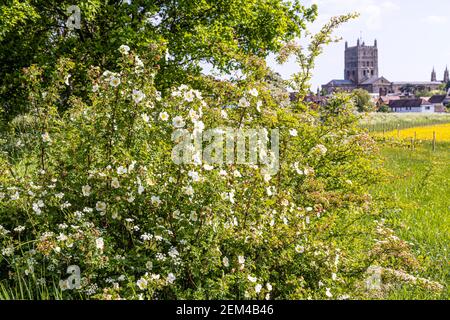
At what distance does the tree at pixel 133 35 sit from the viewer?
1479cm

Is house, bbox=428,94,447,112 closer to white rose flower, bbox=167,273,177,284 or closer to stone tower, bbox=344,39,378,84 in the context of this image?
stone tower, bbox=344,39,378,84

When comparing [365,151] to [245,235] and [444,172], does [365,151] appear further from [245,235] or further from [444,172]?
[444,172]

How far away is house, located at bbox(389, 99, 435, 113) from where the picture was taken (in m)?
117

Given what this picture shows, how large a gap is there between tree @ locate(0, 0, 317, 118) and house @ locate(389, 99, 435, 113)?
107 meters

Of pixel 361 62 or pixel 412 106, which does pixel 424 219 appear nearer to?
pixel 412 106

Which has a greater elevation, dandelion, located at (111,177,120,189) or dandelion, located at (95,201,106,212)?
dandelion, located at (111,177,120,189)

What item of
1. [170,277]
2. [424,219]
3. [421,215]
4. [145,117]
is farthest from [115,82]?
[421,215]

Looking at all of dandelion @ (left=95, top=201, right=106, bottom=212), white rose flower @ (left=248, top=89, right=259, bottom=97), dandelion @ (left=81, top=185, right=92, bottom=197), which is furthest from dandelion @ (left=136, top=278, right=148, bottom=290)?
white rose flower @ (left=248, top=89, right=259, bottom=97)

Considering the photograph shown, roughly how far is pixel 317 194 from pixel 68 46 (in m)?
11.8

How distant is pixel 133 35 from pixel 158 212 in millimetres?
9847

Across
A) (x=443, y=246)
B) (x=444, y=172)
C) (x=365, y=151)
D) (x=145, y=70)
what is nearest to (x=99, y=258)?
(x=145, y=70)

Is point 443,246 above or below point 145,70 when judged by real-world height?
below

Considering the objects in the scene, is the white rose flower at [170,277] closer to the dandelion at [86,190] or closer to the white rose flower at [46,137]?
the dandelion at [86,190]

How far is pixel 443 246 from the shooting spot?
26.0 feet
